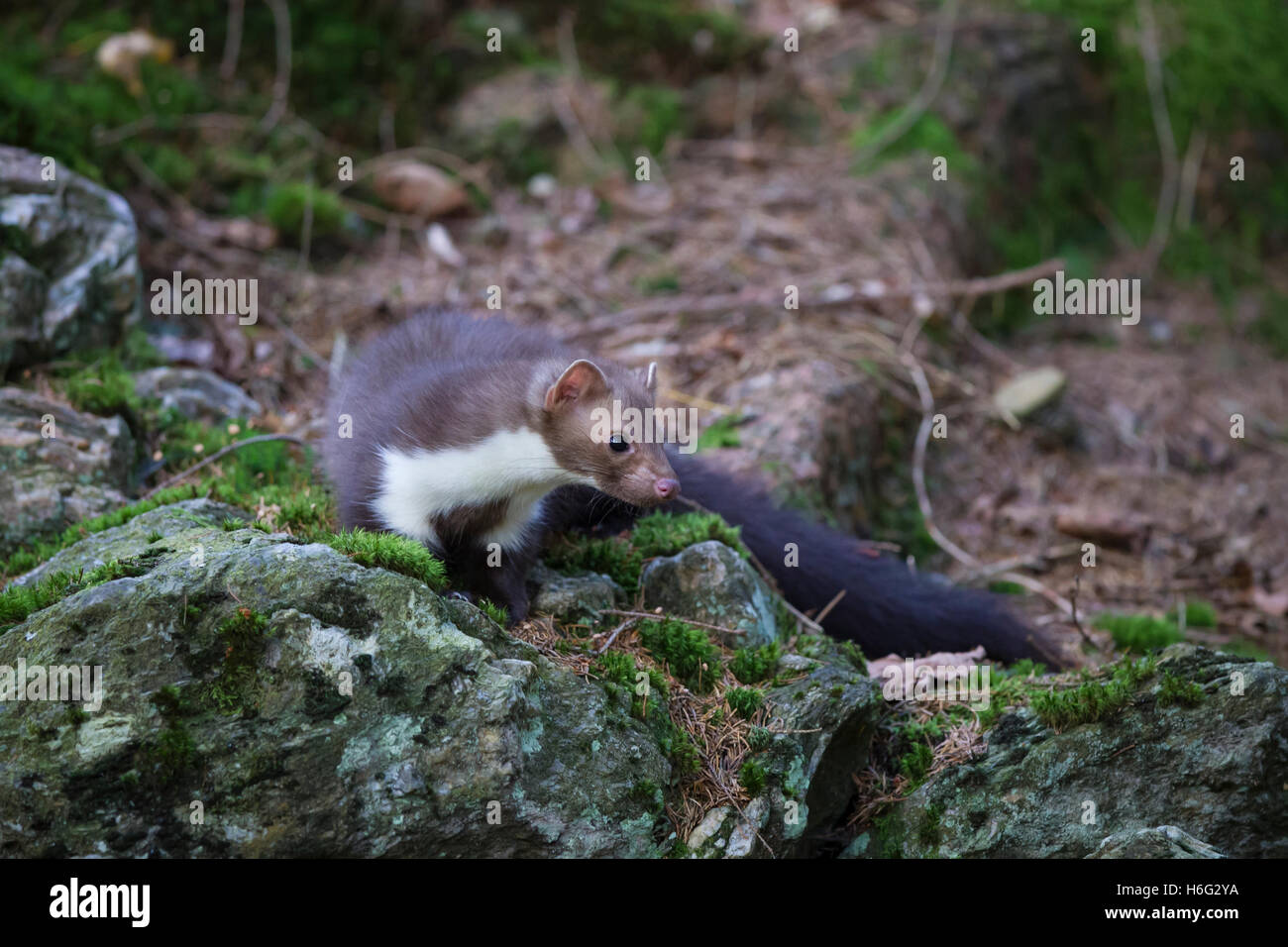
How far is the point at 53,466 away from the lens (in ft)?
15.1

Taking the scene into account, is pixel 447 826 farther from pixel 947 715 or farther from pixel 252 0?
pixel 252 0

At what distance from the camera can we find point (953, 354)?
8.13m

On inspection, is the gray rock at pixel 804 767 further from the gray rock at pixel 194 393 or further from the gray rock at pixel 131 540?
the gray rock at pixel 194 393

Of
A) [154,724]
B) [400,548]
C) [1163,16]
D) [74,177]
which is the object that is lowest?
[154,724]

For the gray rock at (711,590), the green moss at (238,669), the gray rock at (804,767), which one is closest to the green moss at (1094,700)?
the gray rock at (804,767)

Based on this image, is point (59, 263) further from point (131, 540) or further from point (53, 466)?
point (131, 540)

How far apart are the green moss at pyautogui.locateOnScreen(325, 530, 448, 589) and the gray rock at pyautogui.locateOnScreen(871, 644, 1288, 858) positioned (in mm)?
1777

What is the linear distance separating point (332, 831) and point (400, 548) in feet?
3.04

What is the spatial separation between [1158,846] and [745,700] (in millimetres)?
1335

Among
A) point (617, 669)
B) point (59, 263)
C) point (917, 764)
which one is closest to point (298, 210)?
point (59, 263)

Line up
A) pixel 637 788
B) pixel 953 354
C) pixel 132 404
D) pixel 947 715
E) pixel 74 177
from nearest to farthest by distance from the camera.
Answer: pixel 637 788 < pixel 947 715 < pixel 132 404 < pixel 74 177 < pixel 953 354

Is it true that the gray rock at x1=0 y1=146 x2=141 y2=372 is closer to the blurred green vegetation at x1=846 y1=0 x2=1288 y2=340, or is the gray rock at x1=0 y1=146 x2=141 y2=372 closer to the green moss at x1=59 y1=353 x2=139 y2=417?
the green moss at x1=59 y1=353 x2=139 y2=417

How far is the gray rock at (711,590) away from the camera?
432 centimetres
